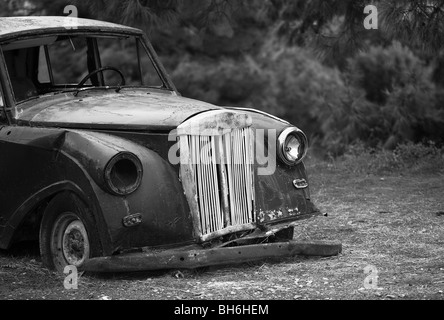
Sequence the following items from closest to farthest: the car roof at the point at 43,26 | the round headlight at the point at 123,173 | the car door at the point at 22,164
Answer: the round headlight at the point at 123,173 < the car door at the point at 22,164 < the car roof at the point at 43,26

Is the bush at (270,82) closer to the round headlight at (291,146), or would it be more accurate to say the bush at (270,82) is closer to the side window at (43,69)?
the side window at (43,69)

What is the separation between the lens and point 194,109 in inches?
213

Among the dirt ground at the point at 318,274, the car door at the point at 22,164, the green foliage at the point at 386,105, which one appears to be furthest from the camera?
the green foliage at the point at 386,105

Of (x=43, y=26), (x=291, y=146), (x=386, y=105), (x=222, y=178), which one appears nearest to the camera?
(x=222, y=178)

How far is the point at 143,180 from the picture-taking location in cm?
511

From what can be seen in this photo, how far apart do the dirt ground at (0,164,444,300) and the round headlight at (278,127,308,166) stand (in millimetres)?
705

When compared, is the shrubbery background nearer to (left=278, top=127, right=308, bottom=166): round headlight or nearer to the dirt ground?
the dirt ground

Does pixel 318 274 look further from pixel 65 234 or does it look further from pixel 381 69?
pixel 381 69

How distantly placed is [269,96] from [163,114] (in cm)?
1080

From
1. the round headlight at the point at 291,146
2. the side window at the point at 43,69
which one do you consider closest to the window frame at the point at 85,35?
the side window at the point at 43,69

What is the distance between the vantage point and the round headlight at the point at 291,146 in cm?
573

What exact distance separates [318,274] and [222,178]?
0.87m

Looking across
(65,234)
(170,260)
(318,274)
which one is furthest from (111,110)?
(318,274)

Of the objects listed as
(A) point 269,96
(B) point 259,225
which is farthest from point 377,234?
(A) point 269,96
